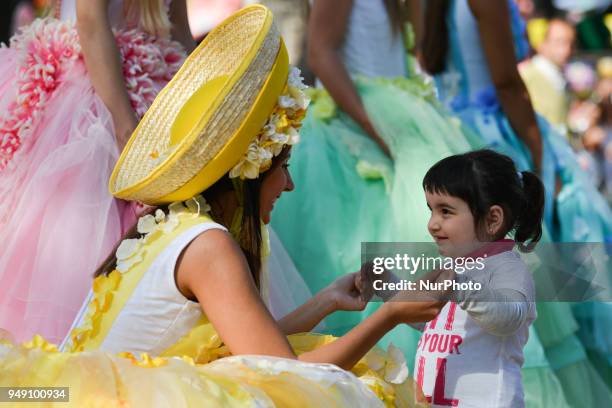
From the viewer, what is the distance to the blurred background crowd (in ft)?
20.4

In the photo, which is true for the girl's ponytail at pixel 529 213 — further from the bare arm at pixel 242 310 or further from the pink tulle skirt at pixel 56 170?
the pink tulle skirt at pixel 56 170

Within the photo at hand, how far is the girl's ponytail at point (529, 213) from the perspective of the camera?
8.09ft

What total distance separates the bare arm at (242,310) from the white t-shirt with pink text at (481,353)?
352mm

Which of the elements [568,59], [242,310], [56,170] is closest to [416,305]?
[242,310]

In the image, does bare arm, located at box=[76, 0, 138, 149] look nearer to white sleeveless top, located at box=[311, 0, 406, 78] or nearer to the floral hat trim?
the floral hat trim

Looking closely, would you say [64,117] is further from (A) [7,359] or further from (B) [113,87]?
(A) [7,359]

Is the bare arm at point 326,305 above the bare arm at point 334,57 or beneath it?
beneath

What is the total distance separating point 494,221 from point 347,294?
1.29ft

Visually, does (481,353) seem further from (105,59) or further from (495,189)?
(105,59)

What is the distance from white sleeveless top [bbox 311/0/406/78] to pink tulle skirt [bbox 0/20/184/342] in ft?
2.76

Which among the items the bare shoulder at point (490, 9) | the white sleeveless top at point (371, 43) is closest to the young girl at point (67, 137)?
the white sleeveless top at point (371, 43)

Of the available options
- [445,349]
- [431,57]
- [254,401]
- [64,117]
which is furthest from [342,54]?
[254,401]

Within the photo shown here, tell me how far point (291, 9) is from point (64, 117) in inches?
73.7

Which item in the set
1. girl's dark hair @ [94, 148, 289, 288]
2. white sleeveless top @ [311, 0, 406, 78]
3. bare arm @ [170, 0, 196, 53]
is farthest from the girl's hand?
white sleeveless top @ [311, 0, 406, 78]
